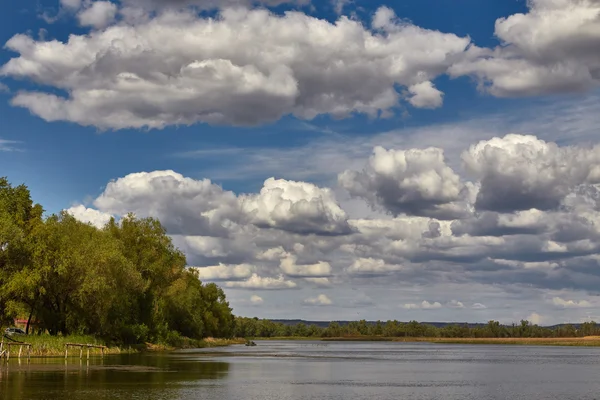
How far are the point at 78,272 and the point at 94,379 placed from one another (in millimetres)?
33026

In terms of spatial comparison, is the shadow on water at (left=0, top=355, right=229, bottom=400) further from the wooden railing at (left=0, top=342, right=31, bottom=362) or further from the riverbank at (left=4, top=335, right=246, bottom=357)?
the riverbank at (left=4, top=335, right=246, bottom=357)

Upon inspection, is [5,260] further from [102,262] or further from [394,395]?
A: [394,395]

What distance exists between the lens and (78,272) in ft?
283

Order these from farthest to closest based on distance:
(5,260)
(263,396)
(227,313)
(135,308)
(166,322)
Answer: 1. (227,313)
2. (166,322)
3. (135,308)
4. (5,260)
5. (263,396)

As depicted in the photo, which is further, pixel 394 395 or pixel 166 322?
pixel 166 322

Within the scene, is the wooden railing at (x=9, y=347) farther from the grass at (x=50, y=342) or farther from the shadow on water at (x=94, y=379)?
the shadow on water at (x=94, y=379)

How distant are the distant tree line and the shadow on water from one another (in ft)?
31.6

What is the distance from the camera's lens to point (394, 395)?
5019 cm

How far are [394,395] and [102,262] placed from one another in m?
48.2

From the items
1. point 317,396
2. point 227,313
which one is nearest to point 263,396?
point 317,396

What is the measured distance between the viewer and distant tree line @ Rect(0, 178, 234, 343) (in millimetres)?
80000

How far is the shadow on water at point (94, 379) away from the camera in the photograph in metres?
44.6

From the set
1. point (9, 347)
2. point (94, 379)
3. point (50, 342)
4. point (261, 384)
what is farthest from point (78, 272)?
point (261, 384)

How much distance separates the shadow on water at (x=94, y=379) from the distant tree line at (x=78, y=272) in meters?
9.63
